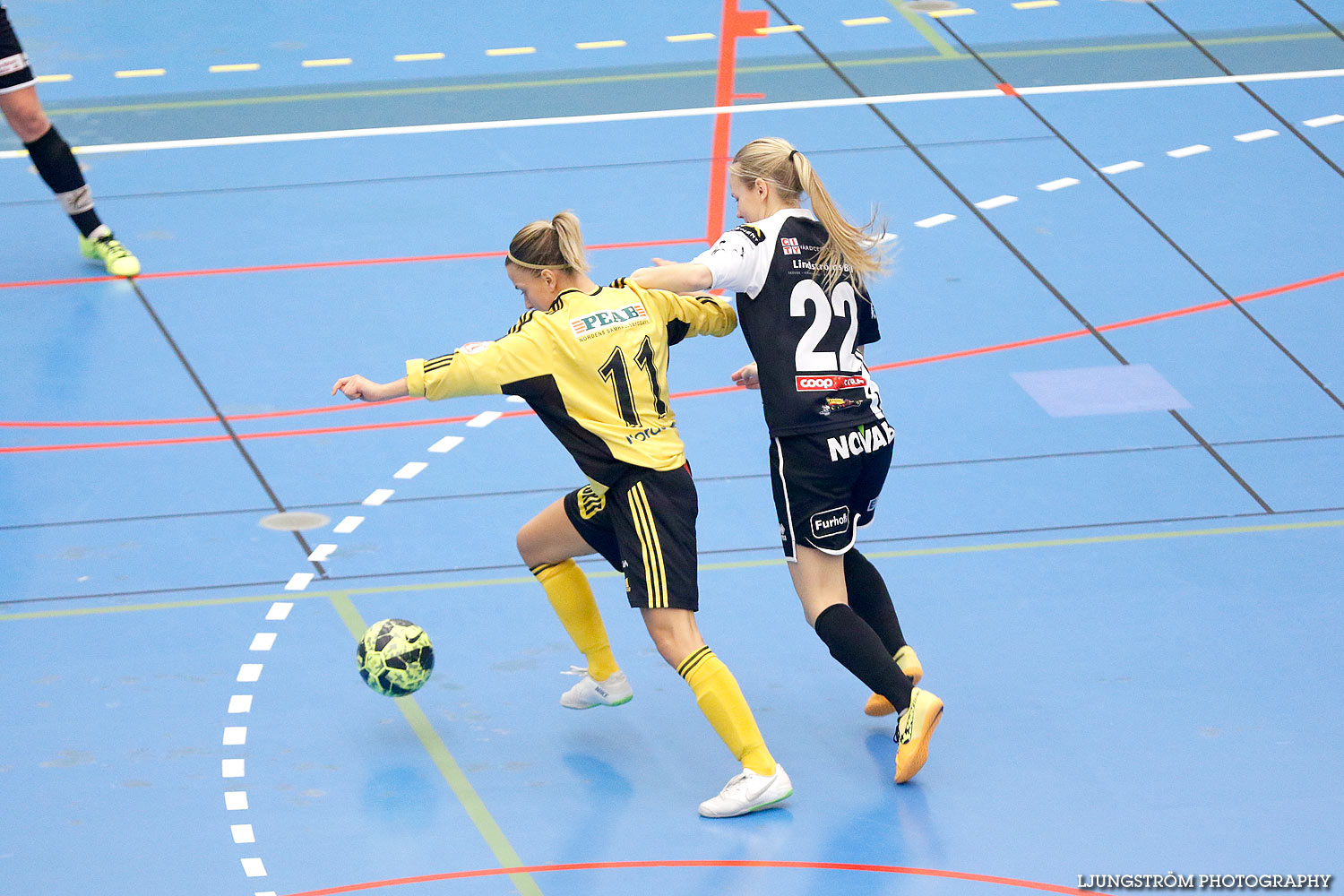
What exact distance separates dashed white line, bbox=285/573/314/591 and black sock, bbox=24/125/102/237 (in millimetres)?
3436

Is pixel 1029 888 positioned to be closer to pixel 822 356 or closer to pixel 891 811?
pixel 891 811

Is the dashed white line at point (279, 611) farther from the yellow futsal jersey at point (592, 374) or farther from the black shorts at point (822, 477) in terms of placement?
the black shorts at point (822, 477)

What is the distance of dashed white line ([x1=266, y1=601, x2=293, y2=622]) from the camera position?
20.2 ft

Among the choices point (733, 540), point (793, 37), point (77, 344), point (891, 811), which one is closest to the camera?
point (891, 811)

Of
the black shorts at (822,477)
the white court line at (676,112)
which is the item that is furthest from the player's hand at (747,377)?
the white court line at (676,112)

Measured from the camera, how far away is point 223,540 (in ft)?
22.0

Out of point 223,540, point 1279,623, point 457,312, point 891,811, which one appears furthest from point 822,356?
point 457,312

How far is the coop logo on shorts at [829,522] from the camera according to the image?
5.24m

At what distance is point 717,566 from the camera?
650 centimetres

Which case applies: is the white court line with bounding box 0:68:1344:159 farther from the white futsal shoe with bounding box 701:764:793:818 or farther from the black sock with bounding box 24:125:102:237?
the white futsal shoe with bounding box 701:764:793:818

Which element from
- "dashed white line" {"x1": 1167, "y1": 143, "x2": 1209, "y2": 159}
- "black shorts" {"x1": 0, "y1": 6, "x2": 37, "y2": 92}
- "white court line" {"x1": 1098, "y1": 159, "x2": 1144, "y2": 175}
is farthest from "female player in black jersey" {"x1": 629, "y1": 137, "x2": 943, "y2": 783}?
"dashed white line" {"x1": 1167, "y1": 143, "x2": 1209, "y2": 159}

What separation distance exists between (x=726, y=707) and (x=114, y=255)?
5339mm

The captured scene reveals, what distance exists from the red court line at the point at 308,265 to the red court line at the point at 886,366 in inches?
57.7

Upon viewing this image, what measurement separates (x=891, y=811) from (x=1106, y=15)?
8.97 metres
